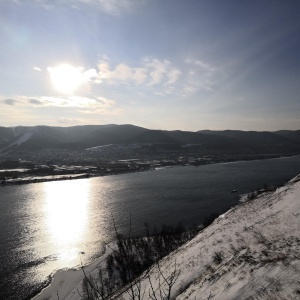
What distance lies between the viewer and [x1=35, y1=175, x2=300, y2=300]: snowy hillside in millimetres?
13570

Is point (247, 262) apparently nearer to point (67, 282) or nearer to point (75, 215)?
point (67, 282)

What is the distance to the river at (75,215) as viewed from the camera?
41406 millimetres

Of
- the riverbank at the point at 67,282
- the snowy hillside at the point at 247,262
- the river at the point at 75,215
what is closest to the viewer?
the snowy hillside at the point at 247,262

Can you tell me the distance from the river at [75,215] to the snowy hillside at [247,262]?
2253cm

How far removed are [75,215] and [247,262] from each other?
6127 cm

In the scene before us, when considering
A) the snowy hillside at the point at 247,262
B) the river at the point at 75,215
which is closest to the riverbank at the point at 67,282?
the river at the point at 75,215

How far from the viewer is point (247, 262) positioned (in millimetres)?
17016

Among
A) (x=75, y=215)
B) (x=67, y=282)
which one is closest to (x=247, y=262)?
(x=67, y=282)

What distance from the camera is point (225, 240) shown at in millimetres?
24766

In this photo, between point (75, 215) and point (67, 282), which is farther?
point (75, 215)

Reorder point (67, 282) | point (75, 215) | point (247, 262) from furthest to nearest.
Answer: point (75, 215) < point (67, 282) < point (247, 262)

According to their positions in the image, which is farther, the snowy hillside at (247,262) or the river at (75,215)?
the river at (75,215)

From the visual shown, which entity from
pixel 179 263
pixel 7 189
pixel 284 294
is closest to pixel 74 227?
pixel 179 263

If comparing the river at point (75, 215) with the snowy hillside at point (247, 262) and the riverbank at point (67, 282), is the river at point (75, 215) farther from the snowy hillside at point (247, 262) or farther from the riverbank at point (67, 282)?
the snowy hillside at point (247, 262)
